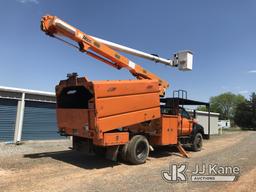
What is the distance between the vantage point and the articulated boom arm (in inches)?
364

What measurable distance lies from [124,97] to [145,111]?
1.26 meters

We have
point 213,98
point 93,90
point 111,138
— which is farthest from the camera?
point 213,98

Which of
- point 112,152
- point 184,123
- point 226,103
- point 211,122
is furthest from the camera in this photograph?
point 226,103

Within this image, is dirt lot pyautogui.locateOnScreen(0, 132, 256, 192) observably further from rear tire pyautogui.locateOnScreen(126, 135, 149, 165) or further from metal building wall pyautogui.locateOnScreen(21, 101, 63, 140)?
metal building wall pyautogui.locateOnScreen(21, 101, 63, 140)

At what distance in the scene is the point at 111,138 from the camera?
9.31 meters

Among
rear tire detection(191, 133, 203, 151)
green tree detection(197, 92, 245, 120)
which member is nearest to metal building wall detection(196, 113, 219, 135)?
rear tire detection(191, 133, 203, 151)

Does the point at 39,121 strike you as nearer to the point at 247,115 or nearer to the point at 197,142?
the point at 197,142

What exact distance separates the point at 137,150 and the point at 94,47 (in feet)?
12.9

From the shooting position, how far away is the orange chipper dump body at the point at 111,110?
356 inches

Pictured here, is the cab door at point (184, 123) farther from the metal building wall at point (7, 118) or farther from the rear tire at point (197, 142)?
the metal building wall at point (7, 118)

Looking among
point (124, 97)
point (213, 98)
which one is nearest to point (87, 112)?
point (124, 97)

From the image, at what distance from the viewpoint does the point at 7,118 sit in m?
15.5

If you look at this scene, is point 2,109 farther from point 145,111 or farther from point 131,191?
point 131,191

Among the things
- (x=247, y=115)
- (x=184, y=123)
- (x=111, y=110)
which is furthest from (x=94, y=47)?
(x=247, y=115)
